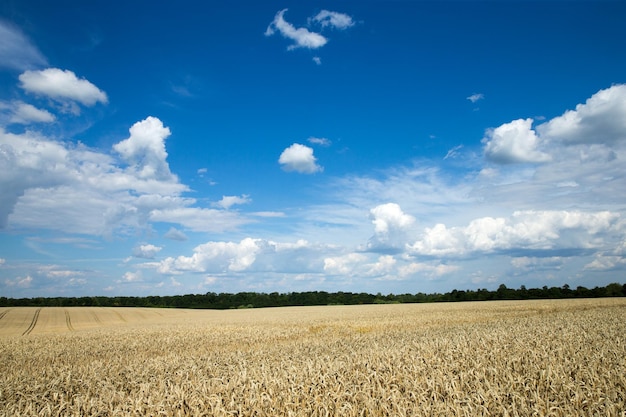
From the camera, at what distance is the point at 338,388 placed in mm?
5828

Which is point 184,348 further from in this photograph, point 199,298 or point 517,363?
point 199,298

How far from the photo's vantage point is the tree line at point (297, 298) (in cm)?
8594

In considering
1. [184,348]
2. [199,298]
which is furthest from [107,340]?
[199,298]

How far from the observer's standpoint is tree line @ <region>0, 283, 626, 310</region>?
282ft

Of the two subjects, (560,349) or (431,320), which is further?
(431,320)

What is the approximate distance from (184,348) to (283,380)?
1328cm

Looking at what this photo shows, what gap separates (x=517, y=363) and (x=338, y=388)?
14.3 ft

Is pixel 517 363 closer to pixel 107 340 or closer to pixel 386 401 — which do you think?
pixel 386 401

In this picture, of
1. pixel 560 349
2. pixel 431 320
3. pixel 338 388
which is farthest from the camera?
pixel 431 320

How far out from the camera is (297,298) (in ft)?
323

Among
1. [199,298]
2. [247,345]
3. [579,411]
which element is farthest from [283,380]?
[199,298]

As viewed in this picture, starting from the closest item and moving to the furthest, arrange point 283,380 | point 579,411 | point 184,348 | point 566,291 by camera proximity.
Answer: point 579,411 → point 283,380 → point 184,348 → point 566,291

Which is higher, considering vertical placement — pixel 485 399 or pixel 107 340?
pixel 485 399

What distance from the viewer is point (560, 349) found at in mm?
8656
